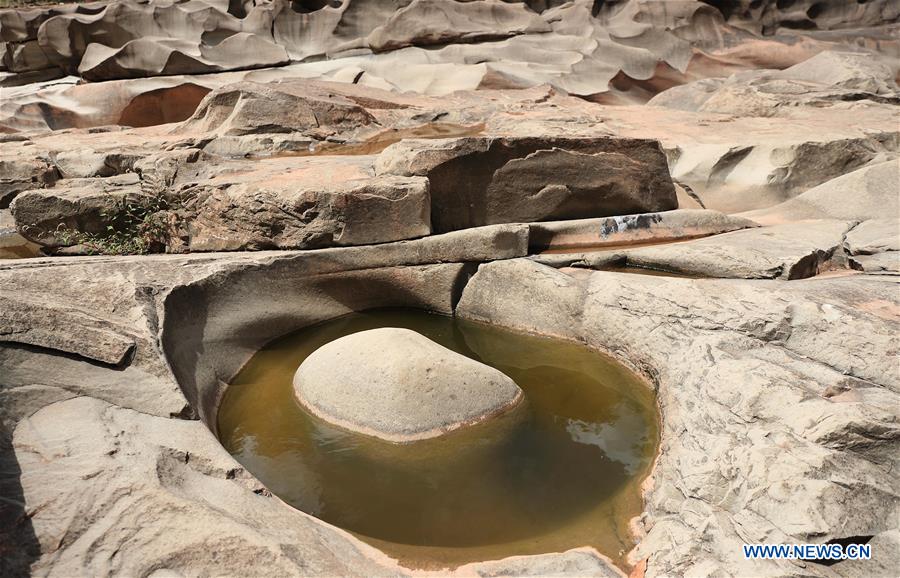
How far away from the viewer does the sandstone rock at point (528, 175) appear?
4.37 metres

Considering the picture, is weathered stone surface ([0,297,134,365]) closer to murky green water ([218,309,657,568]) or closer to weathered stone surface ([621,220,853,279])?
murky green water ([218,309,657,568])

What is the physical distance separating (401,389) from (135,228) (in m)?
2.56

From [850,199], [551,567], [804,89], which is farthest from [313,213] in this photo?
[804,89]

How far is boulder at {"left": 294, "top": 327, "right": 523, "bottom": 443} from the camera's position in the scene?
2.91 meters

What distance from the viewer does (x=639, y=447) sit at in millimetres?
2879

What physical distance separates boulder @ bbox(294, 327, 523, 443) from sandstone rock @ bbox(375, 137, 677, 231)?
4.80 feet

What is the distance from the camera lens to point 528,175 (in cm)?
458

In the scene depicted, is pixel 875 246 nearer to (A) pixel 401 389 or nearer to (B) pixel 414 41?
(A) pixel 401 389

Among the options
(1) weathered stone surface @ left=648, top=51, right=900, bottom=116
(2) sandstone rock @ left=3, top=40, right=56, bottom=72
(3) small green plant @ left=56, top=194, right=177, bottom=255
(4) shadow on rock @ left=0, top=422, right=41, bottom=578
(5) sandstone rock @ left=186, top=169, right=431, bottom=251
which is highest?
(4) shadow on rock @ left=0, top=422, right=41, bottom=578

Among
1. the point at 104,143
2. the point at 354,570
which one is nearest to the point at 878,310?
the point at 354,570

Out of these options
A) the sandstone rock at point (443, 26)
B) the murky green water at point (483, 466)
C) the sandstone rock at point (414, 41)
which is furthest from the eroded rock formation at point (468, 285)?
the sandstone rock at point (443, 26)

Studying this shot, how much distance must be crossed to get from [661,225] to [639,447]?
7.40ft

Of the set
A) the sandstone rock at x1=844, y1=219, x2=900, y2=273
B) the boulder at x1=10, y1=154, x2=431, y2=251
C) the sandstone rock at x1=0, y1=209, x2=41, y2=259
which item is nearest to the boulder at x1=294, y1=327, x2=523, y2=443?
the boulder at x1=10, y1=154, x2=431, y2=251

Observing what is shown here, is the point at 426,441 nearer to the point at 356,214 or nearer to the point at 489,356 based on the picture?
the point at 489,356
